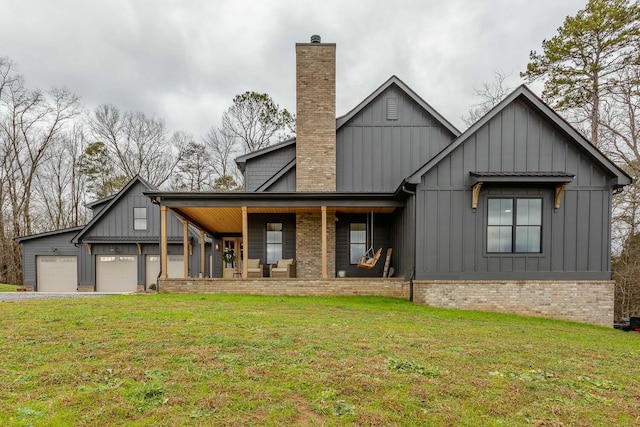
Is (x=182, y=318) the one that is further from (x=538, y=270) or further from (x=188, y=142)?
(x=188, y=142)

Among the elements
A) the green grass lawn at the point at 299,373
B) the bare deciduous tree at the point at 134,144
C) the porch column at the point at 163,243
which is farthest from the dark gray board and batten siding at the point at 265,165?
the bare deciduous tree at the point at 134,144

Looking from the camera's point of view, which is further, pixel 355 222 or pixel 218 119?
pixel 218 119

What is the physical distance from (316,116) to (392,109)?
2.88 meters

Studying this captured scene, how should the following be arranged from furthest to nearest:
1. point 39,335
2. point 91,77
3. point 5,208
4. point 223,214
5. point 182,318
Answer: point 91,77, point 5,208, point 223,214, point 182,318, point 39,335

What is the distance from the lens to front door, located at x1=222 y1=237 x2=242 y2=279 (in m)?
15.2

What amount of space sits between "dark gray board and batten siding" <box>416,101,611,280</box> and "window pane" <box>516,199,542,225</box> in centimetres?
16

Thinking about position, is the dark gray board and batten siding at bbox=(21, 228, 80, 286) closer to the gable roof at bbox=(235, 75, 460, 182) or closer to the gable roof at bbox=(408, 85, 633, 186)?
the gable roof at bbox=(235, 75, 460, 182)

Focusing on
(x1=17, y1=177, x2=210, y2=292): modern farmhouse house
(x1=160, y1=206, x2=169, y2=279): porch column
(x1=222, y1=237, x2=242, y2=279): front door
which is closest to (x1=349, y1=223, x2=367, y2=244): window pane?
(x1=222, y1=237, x2=242, y2=279): front door

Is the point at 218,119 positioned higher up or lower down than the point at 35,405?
higher up

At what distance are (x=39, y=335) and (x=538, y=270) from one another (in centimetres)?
1078

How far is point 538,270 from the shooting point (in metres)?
9.25

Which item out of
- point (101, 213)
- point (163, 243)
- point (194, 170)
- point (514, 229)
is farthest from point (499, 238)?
point (194, 170)

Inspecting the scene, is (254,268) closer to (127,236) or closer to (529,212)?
(127,236)

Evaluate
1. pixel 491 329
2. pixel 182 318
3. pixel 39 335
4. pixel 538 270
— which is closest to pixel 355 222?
pixel 538 270
